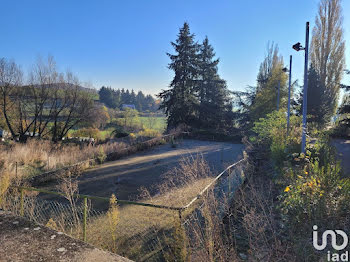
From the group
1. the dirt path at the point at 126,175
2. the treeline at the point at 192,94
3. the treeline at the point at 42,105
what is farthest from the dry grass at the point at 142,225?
the treeline at the point at 192,94

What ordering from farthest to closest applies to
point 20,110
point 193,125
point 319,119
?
point 193,125, point 319,119, point 20,110

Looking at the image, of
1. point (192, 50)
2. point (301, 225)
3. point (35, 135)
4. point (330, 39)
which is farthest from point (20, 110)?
point (330, 39)

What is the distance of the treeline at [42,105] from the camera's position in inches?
468

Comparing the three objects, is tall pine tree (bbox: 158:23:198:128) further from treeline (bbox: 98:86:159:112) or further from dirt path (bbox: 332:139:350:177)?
treeline (bbox: 98:86:159:112)

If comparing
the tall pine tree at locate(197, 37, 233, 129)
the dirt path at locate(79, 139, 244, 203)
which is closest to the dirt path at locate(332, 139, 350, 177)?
the dirt path at locate(79, 139, 244, 203)

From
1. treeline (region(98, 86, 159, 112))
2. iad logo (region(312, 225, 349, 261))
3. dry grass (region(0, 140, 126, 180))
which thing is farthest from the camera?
treeline (region(98, 86, 159, 112))

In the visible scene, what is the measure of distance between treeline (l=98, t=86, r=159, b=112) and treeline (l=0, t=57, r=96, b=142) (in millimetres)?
33478

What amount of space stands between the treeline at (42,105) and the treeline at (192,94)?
8.56 meters

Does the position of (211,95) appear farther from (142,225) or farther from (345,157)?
(142,225)

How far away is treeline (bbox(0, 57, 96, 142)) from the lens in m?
11.9

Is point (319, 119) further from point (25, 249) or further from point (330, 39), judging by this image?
point (25, 249)

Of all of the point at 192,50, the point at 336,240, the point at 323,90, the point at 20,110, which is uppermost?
the point at 192,50

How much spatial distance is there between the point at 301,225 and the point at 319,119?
19.9m

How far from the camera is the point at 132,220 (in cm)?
416
